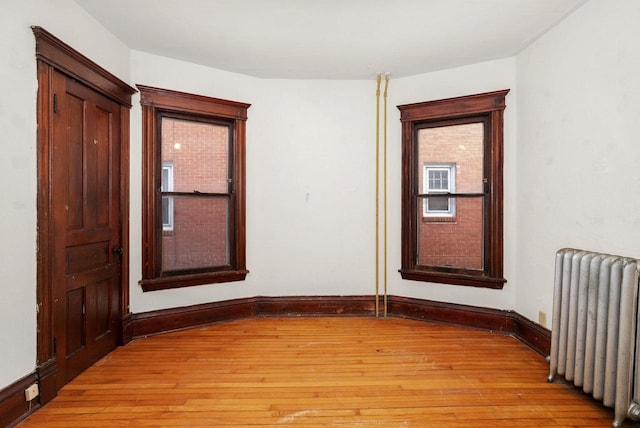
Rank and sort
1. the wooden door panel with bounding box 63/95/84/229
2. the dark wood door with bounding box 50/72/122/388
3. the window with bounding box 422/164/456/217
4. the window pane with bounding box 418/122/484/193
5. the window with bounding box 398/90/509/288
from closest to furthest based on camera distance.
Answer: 1. the dark wood door with bounding box 50/72/122/388
2. the wooden door panel with bounding box 63/95/84/229
3. the window with bounding box 398/90/509/288
4. the window pane with bounding box 418/122/484/193
5. the window with bounding box 422/164/456/217

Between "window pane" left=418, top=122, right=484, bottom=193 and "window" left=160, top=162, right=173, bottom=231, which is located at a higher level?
"window pane" left=418, top=122, right=484, bottom=193

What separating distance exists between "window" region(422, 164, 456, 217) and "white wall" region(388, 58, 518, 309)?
31cm

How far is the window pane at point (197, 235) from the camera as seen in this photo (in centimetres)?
367

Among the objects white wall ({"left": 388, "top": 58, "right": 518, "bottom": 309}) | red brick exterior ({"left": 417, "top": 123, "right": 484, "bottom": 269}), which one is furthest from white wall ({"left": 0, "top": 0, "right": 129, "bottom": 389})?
red brick exterior ({"left": 417, "top": 123, "right": 484, "bottom": 269})

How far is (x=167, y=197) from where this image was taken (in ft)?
11.9

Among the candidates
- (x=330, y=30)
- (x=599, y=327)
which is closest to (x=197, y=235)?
(x=330, y=30)

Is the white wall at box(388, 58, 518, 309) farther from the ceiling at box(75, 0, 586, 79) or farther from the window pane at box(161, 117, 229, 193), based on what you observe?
the window pane at box(161, 117, 229, 193)

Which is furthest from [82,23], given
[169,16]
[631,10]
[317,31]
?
[631,10]

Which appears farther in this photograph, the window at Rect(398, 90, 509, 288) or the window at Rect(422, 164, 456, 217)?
the window at Rect(422, 164, 456, 217)

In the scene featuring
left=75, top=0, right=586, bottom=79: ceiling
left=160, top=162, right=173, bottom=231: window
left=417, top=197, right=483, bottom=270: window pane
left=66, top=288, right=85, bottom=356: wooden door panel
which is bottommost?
left=66, top=288, right=85, bottom=356: wooden door panel

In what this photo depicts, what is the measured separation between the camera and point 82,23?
2.69 meters

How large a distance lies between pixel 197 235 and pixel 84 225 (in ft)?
3.83

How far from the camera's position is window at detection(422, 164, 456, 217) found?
3.90 metres

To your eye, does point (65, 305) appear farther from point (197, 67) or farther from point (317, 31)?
point (317, 31)
